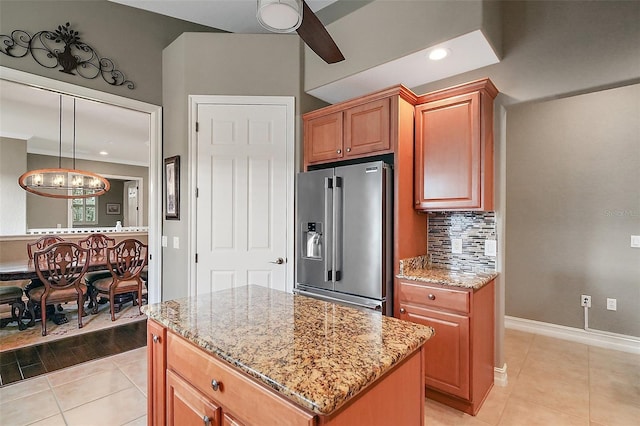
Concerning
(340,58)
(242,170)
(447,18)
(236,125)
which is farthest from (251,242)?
(447,18)

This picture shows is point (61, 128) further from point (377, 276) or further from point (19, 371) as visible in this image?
point (377, 276)

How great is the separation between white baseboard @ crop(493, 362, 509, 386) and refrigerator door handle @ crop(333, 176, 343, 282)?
1415 mm

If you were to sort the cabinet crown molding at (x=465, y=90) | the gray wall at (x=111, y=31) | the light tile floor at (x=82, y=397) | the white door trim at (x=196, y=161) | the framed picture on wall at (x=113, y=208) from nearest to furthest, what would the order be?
the light tile floor at (x=82, y=397) → the cabinet crown molding at (x=465, y=90) → the gray wall at (x=111, y=31) → the white door trim at (x=196, y=161) → the framed picture on wall at (x=113, y=208)

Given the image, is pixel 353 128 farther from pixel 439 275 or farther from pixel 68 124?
pixel 68 124

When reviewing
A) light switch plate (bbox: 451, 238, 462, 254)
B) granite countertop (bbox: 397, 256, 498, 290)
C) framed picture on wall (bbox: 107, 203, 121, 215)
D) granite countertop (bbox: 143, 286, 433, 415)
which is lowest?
granite countertop (bbox: 397, 256, 498, 290)

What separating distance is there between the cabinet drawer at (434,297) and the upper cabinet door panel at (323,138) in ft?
3.96

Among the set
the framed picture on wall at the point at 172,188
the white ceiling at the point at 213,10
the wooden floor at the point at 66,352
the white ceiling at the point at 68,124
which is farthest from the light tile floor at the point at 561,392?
the white ceiling at the point at 68,124

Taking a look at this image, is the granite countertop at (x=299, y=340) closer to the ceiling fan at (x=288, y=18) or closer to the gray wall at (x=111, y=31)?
the ceiling fan at (x=288, y=18)

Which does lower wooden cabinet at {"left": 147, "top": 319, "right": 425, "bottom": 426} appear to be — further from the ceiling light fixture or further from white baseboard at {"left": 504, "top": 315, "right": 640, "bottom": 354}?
white baseboard at {"left": 504, "top": 315, "right": 640, "bottom": 354}

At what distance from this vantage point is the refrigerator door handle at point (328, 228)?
8.56ft

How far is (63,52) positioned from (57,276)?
2412mm

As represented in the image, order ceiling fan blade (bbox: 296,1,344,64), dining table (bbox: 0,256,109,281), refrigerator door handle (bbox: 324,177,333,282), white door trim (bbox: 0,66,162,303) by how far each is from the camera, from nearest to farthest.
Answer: ceiling fan blade (bbox: 296,1,344,64) < refrigerator door handle (bbox: 324,177,333,282) < white door trim (bbox: 0,66,162,303) < dining table (bbox: 0,256,109,281)

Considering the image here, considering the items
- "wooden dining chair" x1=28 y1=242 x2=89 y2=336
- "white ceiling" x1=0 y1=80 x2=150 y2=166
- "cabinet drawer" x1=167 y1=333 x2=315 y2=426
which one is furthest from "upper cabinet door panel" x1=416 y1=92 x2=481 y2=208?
"wooden dining chair" x1=28 y1=242 x2=89 y2=336

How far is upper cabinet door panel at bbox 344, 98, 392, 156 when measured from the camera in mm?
2443
